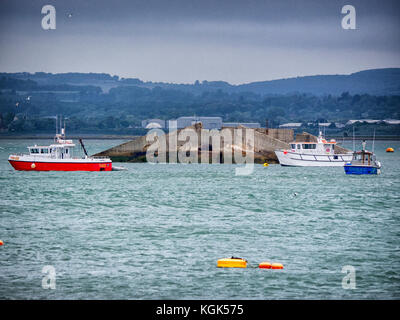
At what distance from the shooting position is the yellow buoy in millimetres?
23641

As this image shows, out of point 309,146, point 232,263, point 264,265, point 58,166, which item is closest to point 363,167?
point 309,146

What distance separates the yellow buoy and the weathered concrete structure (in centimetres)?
6685

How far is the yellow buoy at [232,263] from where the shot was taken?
23.6 meters

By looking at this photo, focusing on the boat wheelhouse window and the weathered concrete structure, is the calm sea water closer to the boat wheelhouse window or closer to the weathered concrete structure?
the boat wheelhouse window

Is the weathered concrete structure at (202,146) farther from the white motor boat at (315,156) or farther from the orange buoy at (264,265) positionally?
the orange buoy at (264,265)

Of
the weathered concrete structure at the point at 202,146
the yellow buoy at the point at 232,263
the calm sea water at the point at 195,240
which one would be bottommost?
the calm sea water at the point at 195,240

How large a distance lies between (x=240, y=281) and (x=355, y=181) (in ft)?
148

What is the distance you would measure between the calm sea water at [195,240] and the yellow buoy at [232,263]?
280 mm

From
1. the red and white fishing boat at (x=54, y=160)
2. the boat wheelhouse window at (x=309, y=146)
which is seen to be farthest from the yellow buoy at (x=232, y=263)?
the boat wheelhouse window at (x=309, y=146)

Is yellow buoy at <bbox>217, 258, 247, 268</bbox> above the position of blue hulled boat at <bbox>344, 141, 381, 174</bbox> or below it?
below

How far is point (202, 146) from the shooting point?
95.9m

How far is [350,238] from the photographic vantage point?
100 ft

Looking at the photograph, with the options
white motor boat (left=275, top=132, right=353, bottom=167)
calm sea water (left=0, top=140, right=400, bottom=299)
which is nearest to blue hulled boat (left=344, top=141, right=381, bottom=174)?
white motor boat (left=275, top=132, right=353, bottom=167)
